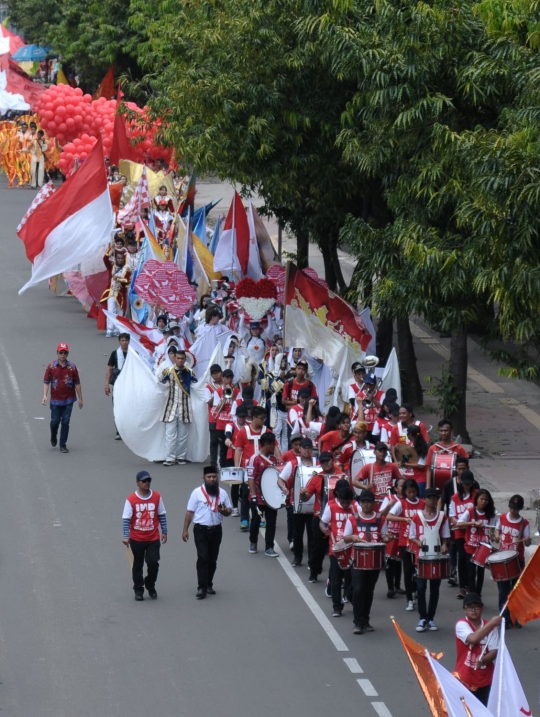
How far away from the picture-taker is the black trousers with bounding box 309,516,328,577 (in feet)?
43.9

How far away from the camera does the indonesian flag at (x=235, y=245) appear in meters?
24.5

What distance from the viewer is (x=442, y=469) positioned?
13.8 m

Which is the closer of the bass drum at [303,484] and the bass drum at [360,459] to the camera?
the bass drum at [303,484]

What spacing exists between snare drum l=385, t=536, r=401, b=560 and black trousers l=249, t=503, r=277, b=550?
1590 millimetres

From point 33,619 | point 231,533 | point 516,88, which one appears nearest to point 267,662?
point 33,619

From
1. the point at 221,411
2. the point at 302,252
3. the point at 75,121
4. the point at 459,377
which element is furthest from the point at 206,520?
the point at 75,121

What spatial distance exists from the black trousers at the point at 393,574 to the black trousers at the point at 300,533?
794 millimetres

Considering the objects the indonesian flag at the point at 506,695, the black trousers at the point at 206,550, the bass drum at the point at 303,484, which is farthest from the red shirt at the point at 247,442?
the indonesian flag at the point at 506,695

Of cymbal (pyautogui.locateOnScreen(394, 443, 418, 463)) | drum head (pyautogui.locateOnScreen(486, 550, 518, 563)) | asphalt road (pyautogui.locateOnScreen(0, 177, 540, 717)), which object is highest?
cymbal (pyautogui.locateOnScreen(394, 443, 418, 463))

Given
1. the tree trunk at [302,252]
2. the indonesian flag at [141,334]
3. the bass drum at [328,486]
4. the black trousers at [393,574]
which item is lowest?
the black trousers at [393,574]

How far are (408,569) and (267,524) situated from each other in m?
2.05

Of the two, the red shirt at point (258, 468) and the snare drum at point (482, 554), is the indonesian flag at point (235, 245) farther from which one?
the snare drum at point (482, 554)

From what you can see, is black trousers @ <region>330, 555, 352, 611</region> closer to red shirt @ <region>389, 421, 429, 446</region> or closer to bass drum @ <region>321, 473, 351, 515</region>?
bass drum @ <region>321, 473, 351, 515</region>

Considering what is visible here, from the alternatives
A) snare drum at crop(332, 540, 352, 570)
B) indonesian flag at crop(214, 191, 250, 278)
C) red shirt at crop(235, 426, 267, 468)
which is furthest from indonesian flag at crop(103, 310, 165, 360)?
snare drum at crop(332, 540, 352, 570)
